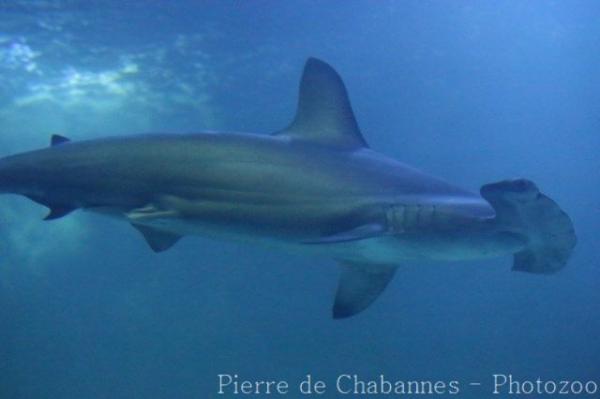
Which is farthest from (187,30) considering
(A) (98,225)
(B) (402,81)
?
(A) (98,225)

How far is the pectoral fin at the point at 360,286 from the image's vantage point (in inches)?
203

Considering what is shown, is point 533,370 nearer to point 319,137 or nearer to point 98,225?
point 98,225

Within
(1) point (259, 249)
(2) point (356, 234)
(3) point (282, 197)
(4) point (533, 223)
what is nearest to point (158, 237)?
(3) point (282, 197)

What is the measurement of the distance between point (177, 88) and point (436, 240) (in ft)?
58.7

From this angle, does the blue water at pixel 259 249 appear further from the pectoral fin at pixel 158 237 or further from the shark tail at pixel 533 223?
the shark tail at pixel 533 223

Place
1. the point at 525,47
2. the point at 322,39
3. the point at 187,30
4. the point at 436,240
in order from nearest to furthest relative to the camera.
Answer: the point at 436,240, the point at 187,30, the point at 322,39, the point at 525,47

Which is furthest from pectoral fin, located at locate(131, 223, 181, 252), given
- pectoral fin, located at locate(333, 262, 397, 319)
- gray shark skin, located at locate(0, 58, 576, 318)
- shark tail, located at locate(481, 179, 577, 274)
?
shark tail, located at locate(481, 179, 577, 274)

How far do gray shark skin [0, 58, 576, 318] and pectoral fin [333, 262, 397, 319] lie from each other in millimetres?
359

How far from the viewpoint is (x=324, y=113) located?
4973mm

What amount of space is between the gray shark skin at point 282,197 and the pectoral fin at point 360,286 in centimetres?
36

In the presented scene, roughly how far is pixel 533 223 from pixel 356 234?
117cm

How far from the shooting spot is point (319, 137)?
4.86 metres

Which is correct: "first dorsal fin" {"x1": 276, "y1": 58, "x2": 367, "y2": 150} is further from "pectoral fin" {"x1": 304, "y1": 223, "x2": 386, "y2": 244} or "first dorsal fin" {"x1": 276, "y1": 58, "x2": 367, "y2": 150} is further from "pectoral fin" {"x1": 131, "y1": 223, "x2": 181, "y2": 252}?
"pectoral fin" {"x1": 131, "y1": 223, "x2": 181, "y2": 252}

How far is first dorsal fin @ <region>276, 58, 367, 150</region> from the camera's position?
488cm
